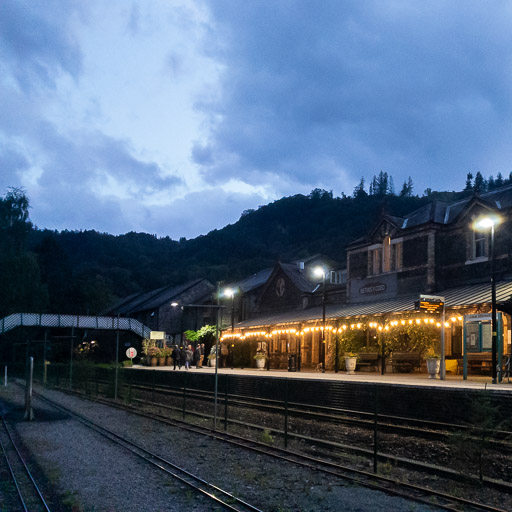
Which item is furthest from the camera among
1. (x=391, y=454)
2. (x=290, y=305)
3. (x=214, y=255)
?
(x=214, y=255)

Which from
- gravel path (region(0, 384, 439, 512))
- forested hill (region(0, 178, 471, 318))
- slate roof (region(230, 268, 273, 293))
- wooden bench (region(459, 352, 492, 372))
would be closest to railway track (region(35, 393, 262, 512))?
gravel path (region(0, 384, 439, 512))

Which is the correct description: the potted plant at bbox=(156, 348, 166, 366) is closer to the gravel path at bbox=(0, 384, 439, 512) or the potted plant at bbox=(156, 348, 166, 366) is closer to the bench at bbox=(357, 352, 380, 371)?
the bench at bbox=(357, 352, 380, 371)

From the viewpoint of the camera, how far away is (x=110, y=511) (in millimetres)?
8438

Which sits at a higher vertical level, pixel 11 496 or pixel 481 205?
pixel 481 205

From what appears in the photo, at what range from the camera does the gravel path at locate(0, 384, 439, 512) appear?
877 cm

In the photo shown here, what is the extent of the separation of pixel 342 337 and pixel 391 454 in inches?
687

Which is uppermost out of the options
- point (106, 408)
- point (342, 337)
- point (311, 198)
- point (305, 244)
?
point (311, 198)

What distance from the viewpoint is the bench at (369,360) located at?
88.6 ft

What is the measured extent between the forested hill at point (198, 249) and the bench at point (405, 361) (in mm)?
48116

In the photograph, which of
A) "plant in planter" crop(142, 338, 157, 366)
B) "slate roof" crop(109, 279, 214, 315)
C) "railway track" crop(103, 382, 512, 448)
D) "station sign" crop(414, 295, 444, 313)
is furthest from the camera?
"slate roof" crop(109, 279, 214, 315)

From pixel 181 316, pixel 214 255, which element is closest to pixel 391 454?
pixel 181 316

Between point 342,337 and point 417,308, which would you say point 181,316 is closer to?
point 342,337

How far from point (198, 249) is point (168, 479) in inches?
5040

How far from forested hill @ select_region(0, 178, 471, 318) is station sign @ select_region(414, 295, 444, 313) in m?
52.2
